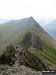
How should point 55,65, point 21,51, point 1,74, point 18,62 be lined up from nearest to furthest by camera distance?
1. point 1,74
2. point 18,62
3. point 21,51
4. point 55,65

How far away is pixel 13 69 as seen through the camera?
482ft

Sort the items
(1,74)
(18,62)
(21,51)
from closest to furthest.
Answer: (1,74) → (18,62) → (21,51)

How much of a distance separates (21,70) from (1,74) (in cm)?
1320

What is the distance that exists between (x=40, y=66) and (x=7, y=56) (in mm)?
25186

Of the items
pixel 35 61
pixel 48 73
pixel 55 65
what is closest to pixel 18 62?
pixel 35 61

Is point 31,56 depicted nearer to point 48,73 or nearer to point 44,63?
point 44,63

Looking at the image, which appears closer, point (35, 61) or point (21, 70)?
point (21, 70)

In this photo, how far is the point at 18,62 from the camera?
166 meters

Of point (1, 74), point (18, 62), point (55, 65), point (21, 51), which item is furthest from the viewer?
point (55, 65)

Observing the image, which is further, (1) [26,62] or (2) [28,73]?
(1) [26,62]

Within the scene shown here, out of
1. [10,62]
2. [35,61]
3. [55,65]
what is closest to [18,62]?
[10,62]

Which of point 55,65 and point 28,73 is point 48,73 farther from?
point 55,65

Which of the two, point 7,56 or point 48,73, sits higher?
point 7,56

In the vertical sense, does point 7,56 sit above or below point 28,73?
above
